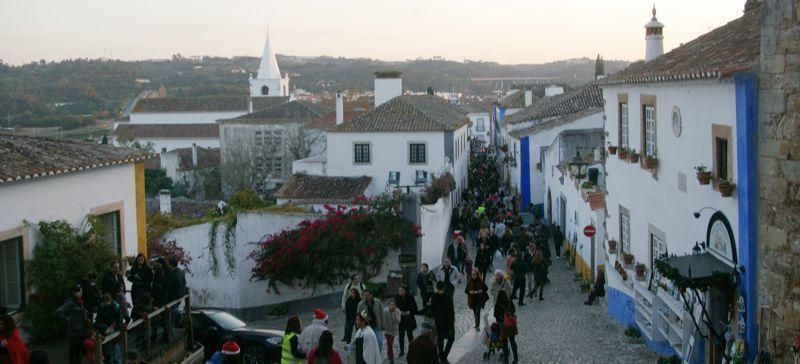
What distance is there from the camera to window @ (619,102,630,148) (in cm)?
1756

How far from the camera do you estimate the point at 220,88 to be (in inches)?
5620

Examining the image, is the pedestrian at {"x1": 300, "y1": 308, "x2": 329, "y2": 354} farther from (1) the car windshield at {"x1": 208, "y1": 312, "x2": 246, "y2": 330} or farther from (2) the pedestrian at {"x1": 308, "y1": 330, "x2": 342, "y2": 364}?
(1) the car windshield at {"x1": 208, "y1": 312, "x2": 246, "y2": 330}

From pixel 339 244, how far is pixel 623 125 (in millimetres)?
8033

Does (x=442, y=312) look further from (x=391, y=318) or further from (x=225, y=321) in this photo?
(x=225, y=321)

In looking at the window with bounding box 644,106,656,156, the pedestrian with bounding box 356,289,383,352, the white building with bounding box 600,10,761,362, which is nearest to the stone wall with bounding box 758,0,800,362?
the white building with bounding box 600,10,761,362

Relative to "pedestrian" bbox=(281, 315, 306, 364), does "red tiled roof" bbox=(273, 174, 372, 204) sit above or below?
above

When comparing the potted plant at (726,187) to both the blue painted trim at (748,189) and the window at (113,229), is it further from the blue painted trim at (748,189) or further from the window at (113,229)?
the window at (113,229)

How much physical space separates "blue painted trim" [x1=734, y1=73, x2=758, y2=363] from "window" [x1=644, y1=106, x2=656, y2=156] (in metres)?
4.39

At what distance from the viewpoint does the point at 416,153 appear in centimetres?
3906

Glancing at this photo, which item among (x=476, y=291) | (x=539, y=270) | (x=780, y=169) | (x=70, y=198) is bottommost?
(x=539, y=270)

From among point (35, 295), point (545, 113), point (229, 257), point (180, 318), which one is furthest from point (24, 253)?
point (545, 113)

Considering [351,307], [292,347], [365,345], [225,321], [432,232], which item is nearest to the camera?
[292,347]

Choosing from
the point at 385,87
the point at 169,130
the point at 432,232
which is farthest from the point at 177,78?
the point at 432,232

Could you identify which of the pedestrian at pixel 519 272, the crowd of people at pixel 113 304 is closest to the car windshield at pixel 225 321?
the crowd of people at pixel 113 304
